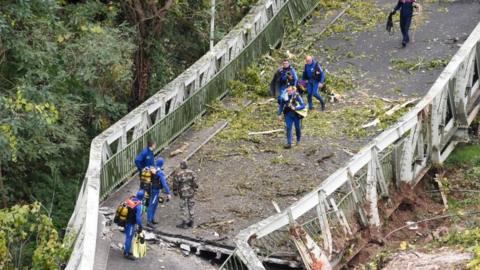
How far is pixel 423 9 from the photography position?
2534 cm

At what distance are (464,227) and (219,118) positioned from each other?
6.28m

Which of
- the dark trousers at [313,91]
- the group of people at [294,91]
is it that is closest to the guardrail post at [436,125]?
the group of people at [294,91]

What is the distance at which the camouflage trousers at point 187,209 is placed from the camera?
14961 millimetres

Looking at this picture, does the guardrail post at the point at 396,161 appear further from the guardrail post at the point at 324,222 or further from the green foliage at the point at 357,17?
the green foliage at the point at 357,17

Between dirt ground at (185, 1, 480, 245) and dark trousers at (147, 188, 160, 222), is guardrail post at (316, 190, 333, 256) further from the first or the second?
dark trousers at (147, 188, 160, 222)

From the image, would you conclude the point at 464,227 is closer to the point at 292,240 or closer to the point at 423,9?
the point at 292,240

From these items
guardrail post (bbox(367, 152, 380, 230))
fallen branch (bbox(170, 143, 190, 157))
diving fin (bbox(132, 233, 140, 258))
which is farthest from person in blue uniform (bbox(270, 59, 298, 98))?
diving fin (bbox(132, 233, 140, 258))

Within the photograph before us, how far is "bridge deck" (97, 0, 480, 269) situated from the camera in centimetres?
1546

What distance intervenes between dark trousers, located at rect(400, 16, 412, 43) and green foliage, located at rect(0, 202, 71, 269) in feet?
34.0

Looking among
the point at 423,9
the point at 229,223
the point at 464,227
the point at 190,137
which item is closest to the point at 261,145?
the point at 190,137

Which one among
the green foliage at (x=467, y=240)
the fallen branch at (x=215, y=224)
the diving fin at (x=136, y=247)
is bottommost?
→ the diving fin at (x=136, y=247)

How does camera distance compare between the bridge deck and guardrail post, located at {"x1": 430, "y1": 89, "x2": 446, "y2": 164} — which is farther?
guardrail post, located at {"x1": 430, "y1": 89, "x2": 446, "y2": 164}

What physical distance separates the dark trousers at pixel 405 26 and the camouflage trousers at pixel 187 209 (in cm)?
946

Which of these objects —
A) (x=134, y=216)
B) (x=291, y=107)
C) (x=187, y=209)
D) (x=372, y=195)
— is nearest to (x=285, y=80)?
(x=291, y=107)
